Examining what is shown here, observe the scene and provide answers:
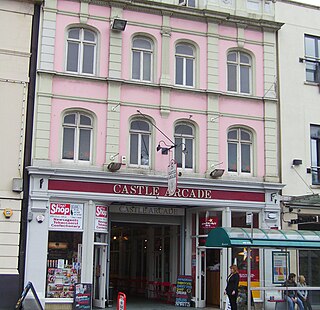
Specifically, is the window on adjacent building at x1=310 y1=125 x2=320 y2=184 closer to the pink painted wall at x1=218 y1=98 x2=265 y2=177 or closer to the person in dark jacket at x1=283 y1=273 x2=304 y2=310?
the pink painted wall at x1=218 y1=98 x2=265 y2=177

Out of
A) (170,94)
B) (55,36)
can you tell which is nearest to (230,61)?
(170,94)

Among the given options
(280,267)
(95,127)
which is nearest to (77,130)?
(95,127)

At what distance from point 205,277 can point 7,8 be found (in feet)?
41.8

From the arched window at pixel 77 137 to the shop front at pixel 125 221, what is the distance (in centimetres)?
105

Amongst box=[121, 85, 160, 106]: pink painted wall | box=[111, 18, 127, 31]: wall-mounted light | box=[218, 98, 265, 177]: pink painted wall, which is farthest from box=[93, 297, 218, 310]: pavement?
box=[111, 18, 127, 31]: wall-mounted light

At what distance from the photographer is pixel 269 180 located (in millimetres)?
23250

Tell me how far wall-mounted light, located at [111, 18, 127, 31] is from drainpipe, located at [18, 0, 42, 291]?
2806 mm

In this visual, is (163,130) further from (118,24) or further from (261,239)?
(261,239)

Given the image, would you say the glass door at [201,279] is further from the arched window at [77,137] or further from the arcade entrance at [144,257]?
the arched window at [77,137]

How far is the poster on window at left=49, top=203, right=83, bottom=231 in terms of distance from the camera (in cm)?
2038

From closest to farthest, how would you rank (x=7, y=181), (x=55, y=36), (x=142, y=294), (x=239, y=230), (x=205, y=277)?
(x=239, y=230) → (x=7, y=181) → (x=55, y=36) → (x=205, y=277) → (x=142, y=294)

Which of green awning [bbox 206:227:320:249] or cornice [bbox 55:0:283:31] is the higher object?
cornice [bbox 55:0:283:31]

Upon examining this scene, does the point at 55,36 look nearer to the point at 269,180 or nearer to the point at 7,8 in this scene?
the point at 7,8

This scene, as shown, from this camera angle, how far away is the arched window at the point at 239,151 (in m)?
23.3
